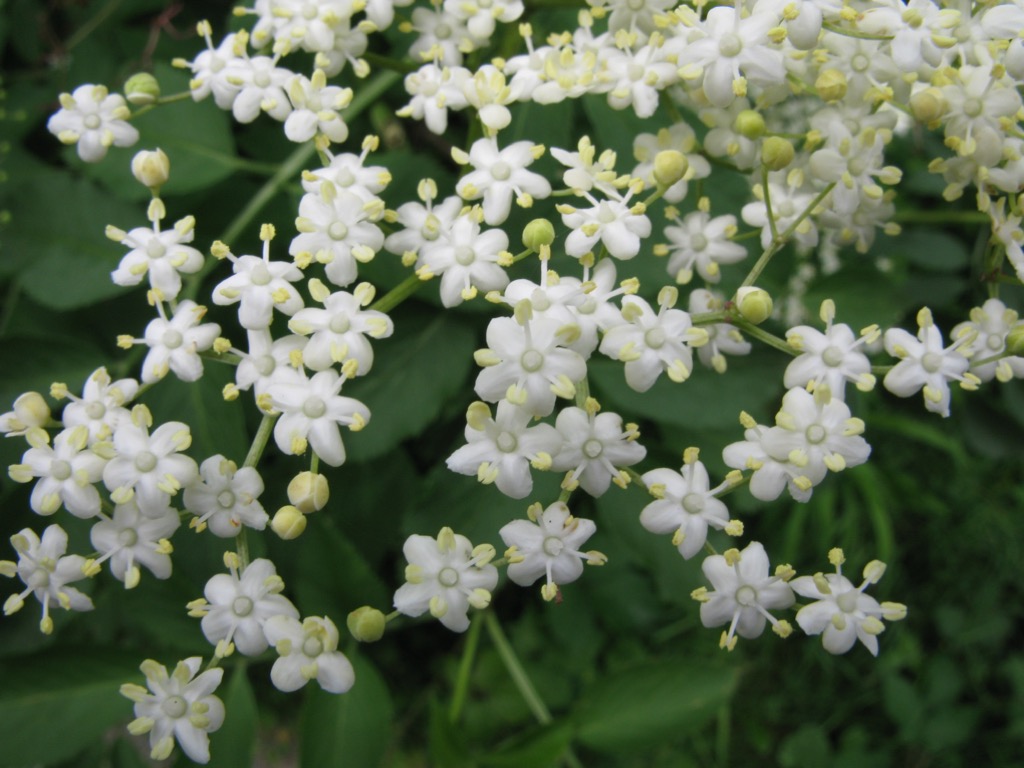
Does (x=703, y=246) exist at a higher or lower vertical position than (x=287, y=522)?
higher

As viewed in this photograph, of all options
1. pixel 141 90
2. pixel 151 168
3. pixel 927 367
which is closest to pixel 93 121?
pixel 141 90

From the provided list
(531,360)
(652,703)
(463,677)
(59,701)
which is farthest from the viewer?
(463,677)

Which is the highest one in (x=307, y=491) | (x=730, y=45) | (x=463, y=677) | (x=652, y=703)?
(x=730, y=45)

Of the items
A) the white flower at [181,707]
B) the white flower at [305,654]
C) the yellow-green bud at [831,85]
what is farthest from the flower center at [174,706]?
the yellow-green bud at [831,85]

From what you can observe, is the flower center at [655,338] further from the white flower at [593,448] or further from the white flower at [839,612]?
the white flower at [839,612]

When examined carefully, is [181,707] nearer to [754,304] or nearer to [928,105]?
[754,304]

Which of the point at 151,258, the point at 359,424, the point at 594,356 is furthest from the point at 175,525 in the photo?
the point at 594,356

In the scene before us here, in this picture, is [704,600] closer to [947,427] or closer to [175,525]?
[175,525]
